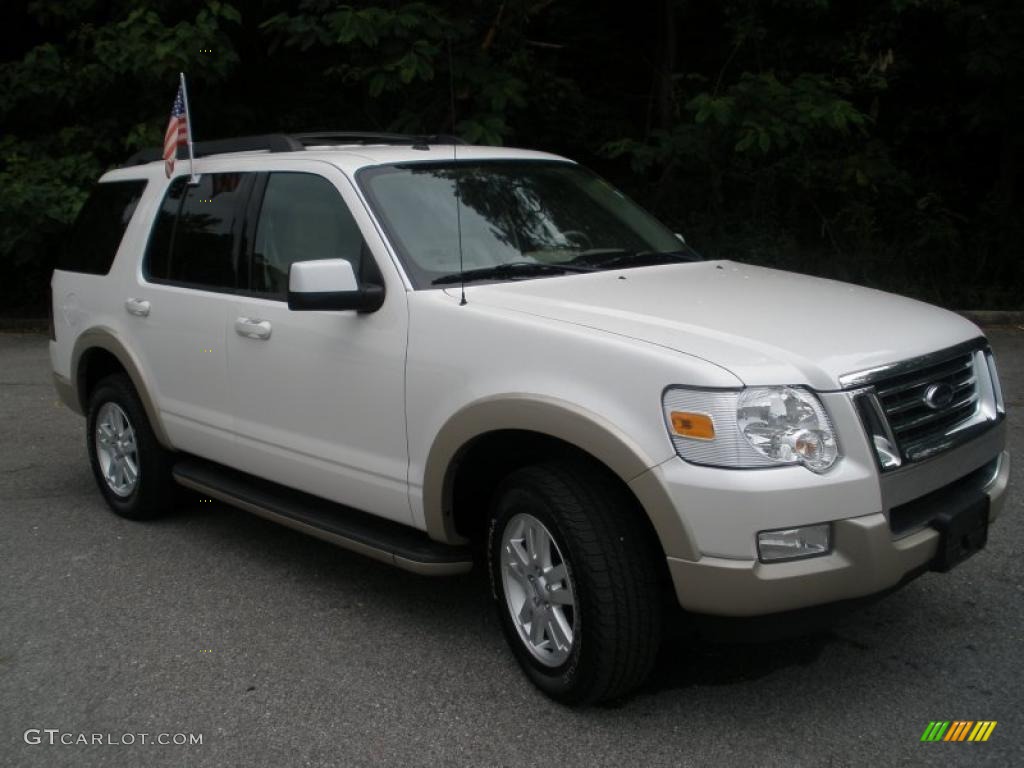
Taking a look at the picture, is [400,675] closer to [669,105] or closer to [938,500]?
[938,500]

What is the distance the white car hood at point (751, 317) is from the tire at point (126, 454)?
235 cm

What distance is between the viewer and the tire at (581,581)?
3326 millimetres

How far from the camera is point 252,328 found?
15.1 feet

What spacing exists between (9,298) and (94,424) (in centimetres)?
926

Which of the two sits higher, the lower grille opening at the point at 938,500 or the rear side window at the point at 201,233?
the rear side window at the point at 201,233

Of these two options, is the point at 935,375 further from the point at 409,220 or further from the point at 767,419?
the point at 409,220

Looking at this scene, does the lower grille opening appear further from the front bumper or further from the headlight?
the headlight

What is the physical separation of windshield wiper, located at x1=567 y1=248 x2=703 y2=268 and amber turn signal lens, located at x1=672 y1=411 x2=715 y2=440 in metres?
1.35

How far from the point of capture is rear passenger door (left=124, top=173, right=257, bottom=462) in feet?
16.1

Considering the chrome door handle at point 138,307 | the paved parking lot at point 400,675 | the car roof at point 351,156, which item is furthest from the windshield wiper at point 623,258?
the chrome door handle at point 138,307

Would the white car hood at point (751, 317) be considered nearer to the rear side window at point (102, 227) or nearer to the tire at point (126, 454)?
the tire at point (126, 454)

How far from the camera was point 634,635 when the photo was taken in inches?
132

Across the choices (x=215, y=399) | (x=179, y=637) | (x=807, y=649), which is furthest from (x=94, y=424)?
(x=807, y=649)

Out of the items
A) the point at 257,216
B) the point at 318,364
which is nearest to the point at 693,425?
the point at 318,364
